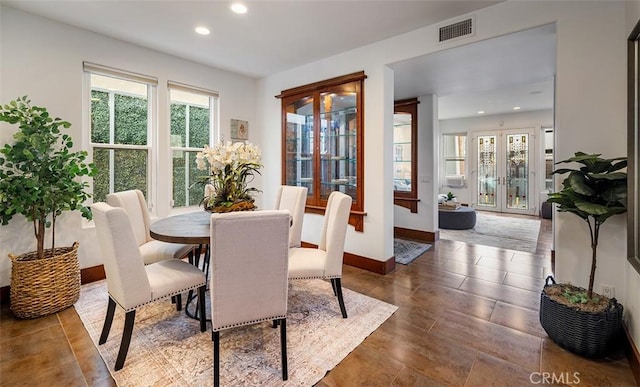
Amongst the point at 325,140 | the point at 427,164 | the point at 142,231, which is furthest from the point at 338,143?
the point at 142,231

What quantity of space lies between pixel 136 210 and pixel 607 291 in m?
3.89

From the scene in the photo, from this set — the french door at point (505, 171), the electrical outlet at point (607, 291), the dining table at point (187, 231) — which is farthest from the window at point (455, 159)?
the dining table at point (187, 231)

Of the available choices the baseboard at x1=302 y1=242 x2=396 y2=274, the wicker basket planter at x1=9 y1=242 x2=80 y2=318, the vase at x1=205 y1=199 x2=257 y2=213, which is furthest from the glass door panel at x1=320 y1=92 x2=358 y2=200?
the wicker basket planter at x1=9 y1=242 x2=80 y2=318

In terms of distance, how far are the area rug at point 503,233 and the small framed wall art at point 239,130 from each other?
3.81m

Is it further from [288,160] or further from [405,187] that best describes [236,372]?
[405,187]

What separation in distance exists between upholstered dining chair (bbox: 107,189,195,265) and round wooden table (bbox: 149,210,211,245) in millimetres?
244

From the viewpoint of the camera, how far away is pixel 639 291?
1735 millimetres

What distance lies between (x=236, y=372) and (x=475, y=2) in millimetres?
3356

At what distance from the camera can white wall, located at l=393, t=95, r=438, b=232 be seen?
504 cm

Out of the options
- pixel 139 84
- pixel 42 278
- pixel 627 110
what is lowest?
pixel 42 278

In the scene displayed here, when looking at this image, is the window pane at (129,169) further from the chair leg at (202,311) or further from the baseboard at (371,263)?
the baseboard at (371,263)

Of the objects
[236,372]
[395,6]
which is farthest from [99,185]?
[395,6]

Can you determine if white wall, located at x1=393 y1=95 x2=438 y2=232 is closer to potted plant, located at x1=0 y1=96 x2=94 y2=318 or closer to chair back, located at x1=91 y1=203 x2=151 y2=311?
chair back, located at x1=91 y1=203 x2=151 y2=311

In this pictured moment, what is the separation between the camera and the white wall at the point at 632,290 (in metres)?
1.78
